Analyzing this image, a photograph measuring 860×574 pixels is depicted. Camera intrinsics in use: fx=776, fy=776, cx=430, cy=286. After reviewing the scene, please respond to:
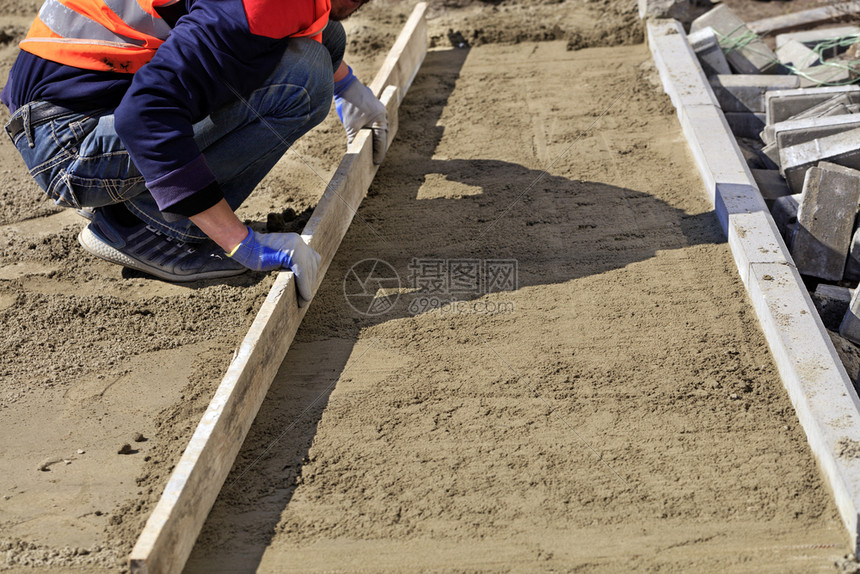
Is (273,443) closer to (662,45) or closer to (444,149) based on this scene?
(444,149)

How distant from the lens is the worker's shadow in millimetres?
2369

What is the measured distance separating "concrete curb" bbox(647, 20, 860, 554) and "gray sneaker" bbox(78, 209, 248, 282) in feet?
6.77

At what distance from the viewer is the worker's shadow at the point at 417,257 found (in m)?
2.37

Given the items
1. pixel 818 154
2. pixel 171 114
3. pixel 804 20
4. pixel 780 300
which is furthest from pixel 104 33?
pixel 804 20

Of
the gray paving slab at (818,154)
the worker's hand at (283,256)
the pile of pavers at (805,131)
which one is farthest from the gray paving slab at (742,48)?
the worker's hand at (283,256)

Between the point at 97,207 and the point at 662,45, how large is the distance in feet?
11.3

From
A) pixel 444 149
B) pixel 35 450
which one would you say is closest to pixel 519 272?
pixel 444 149

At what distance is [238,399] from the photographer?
2.44 metres

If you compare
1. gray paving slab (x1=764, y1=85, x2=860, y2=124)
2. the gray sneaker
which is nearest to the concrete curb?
gray paving slab (x1=764, y1=85, x2=860, y2=124)

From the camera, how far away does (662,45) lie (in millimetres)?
4832

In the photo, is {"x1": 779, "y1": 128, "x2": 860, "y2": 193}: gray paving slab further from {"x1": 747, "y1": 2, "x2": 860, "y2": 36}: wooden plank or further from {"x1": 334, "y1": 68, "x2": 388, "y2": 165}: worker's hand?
{"x1": 747, "y1": 2, "x2": 860, "y2": 36}: wooden plank

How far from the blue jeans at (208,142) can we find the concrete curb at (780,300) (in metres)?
1.83

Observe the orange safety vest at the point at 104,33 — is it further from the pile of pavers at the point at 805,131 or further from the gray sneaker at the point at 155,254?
the pile of pavers at the point at 805,131

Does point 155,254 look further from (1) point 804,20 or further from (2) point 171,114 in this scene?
(1) point 804,20
